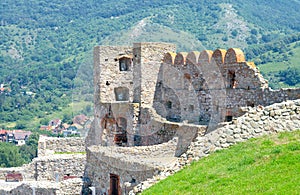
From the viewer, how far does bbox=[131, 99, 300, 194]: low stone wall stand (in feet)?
68.4

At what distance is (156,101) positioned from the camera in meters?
34.2

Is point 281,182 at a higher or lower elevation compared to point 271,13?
lower

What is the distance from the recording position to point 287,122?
819 inches

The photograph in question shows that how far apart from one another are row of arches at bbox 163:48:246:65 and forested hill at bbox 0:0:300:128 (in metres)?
58.7

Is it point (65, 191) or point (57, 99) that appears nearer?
point (65, 191)

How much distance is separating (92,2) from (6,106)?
3709cm

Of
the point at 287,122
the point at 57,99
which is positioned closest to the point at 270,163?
the point at 287,122

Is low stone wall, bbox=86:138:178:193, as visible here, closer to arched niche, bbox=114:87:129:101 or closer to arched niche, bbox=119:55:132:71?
arched niche, bbox=114:87:129:101

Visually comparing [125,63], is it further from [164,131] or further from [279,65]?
[279,65]

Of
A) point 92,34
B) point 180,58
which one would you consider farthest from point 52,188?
point 92,34

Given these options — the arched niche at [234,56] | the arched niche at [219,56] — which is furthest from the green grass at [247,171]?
the arched niche at [219,56]

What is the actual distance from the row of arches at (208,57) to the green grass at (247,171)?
889 centimetres

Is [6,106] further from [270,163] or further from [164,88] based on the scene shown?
[270,163]

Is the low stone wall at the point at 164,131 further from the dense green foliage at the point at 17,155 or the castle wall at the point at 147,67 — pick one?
the dense green foliage at the point at 17,155
